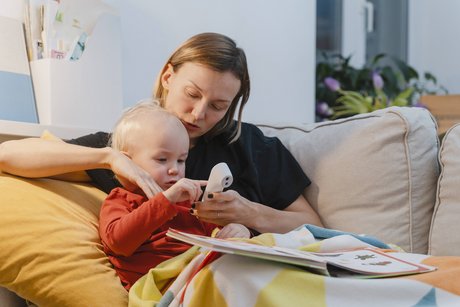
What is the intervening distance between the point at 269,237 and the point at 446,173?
571 millimetres

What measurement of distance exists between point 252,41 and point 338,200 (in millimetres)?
1448

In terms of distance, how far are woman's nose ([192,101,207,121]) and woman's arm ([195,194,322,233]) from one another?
20 centimetres

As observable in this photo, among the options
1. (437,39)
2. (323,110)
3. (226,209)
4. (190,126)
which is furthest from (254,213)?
(437,39)

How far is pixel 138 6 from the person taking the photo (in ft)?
7.98

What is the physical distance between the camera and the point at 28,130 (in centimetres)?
177

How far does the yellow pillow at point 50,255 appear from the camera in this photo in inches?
49.6

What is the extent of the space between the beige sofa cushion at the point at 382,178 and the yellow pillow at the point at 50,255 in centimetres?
66

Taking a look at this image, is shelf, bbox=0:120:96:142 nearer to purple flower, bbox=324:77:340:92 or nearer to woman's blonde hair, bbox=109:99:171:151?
woman's blonde hair, bbox=109:99:171:151

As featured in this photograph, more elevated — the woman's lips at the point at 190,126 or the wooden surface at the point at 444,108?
the woman's lips at the point at 190,126

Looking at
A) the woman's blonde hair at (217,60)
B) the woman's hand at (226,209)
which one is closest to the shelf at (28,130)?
the woman's blonde hair at (217,60)

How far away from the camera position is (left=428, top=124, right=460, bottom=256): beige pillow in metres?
Answer: 1.59

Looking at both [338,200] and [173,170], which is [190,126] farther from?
[338,200]

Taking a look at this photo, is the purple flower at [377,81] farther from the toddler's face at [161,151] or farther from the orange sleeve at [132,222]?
the orange sleeve at [132,222]

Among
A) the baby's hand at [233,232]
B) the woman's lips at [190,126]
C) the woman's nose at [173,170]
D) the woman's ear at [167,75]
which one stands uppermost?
the woman's ear at [167,75]
